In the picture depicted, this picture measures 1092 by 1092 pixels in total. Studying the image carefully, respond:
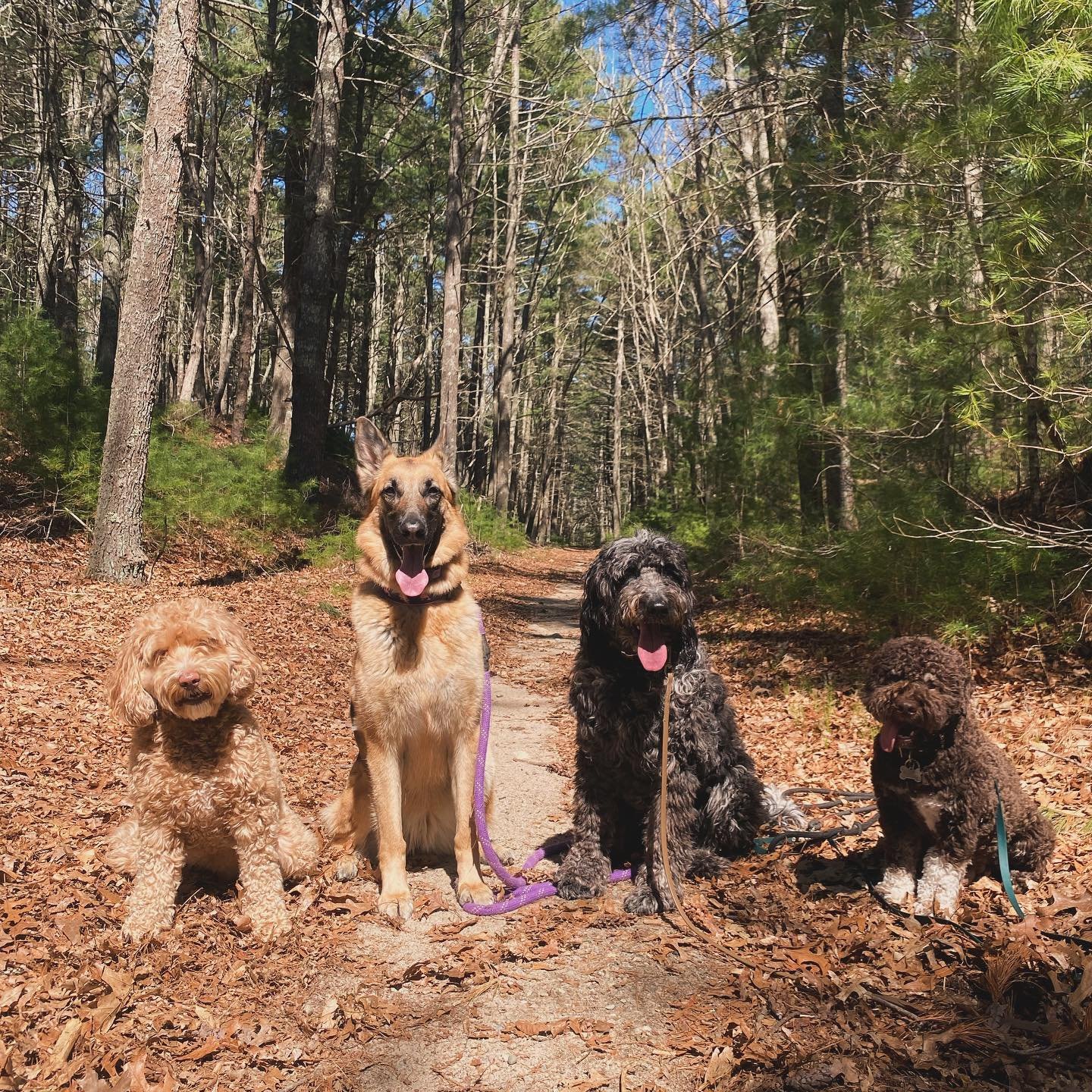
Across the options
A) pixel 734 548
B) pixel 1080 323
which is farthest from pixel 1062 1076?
pixel 734 548

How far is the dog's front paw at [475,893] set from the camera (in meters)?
4.03

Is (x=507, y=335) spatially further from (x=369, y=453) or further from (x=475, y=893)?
(x=475, y=893)

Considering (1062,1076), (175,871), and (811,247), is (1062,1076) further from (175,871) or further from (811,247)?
(811,247)

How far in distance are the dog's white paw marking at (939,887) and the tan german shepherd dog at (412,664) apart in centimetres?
208

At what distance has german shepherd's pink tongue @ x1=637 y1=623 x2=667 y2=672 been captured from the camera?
13.1 ft

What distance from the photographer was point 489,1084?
106 inches

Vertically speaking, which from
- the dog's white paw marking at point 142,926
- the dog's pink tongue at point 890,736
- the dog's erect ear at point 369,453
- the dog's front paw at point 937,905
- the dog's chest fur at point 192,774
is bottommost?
the dog's white paw marking at point 142,926

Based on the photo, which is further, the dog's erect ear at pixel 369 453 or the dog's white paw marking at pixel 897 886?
the dog's erect ear at pixel 369 453

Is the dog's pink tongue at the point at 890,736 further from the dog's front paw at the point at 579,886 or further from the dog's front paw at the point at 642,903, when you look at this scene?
the dog's front paw at the point at 579,886

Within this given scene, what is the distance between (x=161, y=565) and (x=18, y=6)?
42.9 feet

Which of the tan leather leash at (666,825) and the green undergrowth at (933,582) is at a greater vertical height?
the green undergrowth at (933,582)

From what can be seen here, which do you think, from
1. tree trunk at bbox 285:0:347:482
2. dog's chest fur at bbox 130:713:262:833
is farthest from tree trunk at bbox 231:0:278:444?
dog's chest fur at bbox 130:713:262:833

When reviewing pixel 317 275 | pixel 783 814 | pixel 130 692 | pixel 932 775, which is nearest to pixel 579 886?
pixel 783 814

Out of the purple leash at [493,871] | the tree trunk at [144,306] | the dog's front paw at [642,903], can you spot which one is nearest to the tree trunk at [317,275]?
the tree trunk at [144,306]
